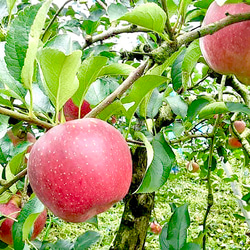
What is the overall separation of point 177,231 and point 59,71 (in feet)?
1.41

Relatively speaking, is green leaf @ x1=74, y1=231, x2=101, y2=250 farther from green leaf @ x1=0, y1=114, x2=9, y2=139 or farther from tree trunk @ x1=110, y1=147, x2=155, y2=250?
green leaf @ x1=0, y1=114, x2=9, y2=139

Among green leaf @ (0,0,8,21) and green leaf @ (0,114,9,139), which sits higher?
green leaf @ (0,0,8,21)

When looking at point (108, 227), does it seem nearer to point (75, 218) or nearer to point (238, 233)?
point (238, 233)

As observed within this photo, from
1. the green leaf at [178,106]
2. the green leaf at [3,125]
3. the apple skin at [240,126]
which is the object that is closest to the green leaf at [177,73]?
the green leaf at [178,106]

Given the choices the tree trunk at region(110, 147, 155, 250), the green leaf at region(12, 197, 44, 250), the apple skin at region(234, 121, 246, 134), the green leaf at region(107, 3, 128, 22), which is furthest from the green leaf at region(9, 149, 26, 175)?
the apple skin at region(234, 121, 246, 134)

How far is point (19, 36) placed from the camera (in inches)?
19.6

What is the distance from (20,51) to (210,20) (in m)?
0.28

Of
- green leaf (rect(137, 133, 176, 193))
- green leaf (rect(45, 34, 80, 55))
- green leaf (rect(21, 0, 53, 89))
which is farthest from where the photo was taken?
green leaf (rect(45, 34, 80, 55))

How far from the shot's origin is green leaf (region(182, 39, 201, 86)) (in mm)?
688

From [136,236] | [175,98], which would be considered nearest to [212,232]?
[136,236]

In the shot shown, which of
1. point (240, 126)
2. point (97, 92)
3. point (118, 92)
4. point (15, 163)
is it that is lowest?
point (240, 126)

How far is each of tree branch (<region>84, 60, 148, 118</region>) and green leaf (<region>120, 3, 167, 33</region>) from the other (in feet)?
0.23

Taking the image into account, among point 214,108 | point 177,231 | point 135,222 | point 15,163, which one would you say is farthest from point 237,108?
point 135,222

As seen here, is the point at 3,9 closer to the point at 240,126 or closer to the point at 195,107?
the point at 195,107
